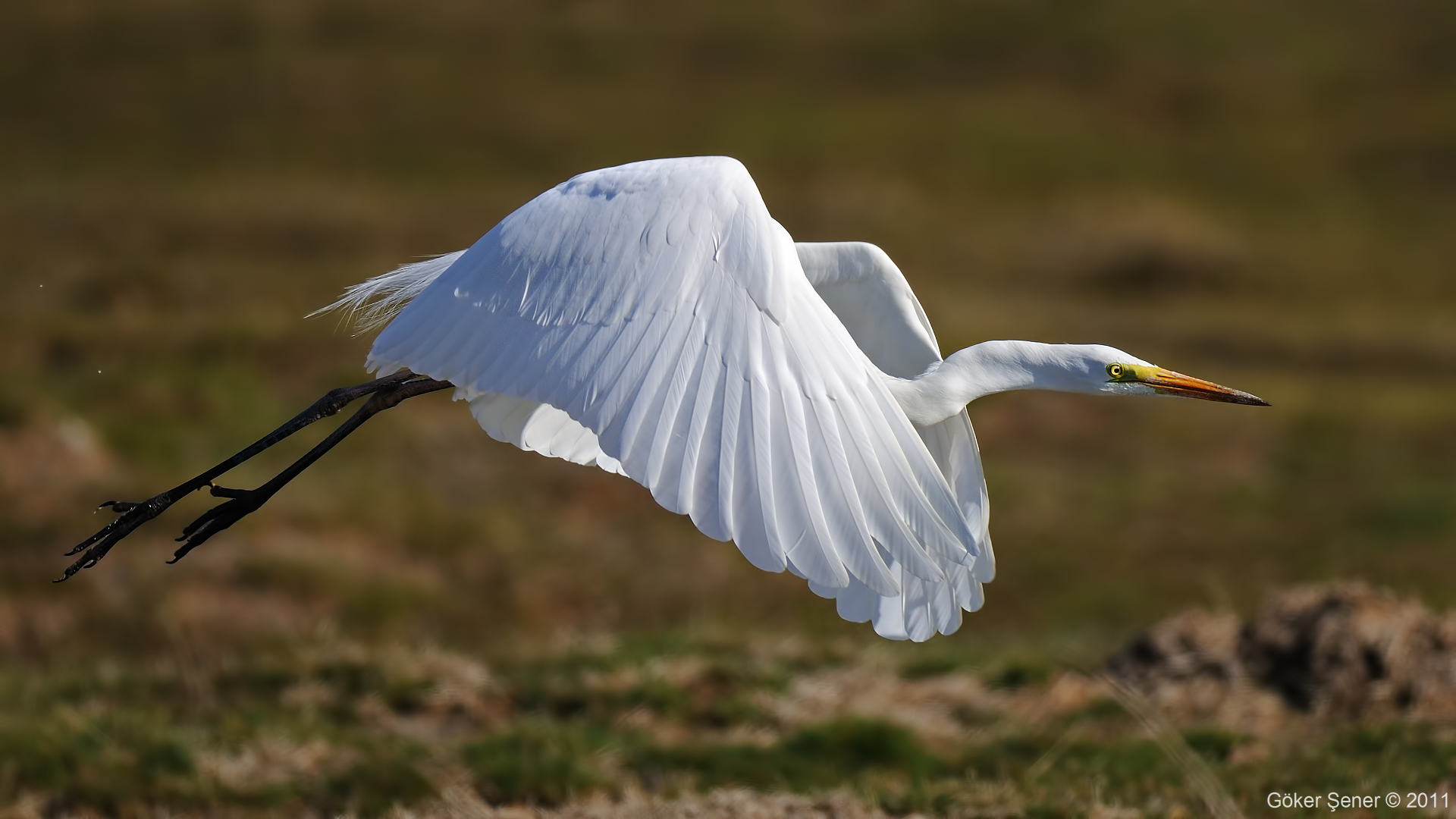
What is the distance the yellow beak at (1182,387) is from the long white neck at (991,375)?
0.13m

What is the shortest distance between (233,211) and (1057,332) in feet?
40.2

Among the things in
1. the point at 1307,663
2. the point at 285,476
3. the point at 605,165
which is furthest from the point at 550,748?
the point at 605,165

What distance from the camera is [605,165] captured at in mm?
25516

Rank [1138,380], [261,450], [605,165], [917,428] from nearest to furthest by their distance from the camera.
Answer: [1138,380], [917,428], [261,450], [605,165]

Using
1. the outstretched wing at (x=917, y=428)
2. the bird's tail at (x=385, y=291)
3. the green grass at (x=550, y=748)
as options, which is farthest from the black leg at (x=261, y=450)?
the outstretched wing at (x=917, y=428)

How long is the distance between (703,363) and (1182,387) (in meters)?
1.61

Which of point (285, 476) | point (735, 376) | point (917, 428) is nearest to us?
point (735, 376)

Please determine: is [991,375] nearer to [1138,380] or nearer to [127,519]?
[1138,380]

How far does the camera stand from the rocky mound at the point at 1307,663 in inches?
226

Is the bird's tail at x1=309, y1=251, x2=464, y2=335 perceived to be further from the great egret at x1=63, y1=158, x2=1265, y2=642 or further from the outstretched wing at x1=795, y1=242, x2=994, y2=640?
the outstretched wing at x1=795, y1=242, x2=994, y2=640

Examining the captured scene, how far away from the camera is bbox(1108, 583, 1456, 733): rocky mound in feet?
18.9

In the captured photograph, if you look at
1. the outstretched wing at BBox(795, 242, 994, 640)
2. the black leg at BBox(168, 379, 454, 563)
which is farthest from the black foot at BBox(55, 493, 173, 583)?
the outstretched wing at BBox(795, 242, 994, 640)

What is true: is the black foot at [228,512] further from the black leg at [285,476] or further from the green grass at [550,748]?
the green grass at [550,748]

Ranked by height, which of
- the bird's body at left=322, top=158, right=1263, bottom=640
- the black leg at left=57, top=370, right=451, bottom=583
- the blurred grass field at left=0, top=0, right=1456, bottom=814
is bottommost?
the blurred grass field at left=0, top=0, right=1456, bottom=814
